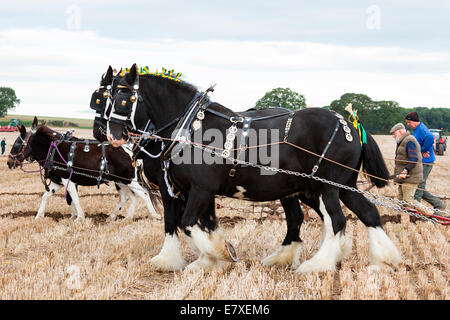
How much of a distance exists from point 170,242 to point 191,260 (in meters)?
0.60

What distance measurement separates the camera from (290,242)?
241 inches

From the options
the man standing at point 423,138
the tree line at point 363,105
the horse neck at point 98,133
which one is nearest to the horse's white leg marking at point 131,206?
the horse neck at point 98,133

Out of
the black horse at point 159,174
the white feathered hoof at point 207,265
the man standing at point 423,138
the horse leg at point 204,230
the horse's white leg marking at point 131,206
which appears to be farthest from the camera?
the horse's white leg marking at point 131,206

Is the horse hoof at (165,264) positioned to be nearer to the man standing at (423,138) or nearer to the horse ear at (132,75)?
the horse ear at (132,75)

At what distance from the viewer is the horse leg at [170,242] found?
19.0 feet

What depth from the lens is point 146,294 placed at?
4914mm

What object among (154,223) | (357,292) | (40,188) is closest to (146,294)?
(357,292)

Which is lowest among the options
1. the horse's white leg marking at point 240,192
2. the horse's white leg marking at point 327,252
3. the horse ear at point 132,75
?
the horse's white leg marking at point 327,252

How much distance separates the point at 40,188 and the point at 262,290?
12136 millimetres

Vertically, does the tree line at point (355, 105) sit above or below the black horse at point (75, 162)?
above

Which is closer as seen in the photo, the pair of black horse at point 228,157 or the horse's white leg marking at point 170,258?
the pair of black horse at point 228,157

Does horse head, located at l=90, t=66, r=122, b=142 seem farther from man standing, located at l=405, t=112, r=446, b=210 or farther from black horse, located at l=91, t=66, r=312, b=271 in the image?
man standing, located at l=405, t=112, r=446, b=210

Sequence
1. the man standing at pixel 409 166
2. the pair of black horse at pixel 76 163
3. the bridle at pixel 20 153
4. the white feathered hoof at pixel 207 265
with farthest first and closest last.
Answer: the bridle at pixel 20 153 → the pair of black horse at pixel 76 163 → the man standing at pixel 409 166 → the white feathered hoof at pixel 207 265

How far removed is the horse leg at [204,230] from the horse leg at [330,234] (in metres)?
1.00
